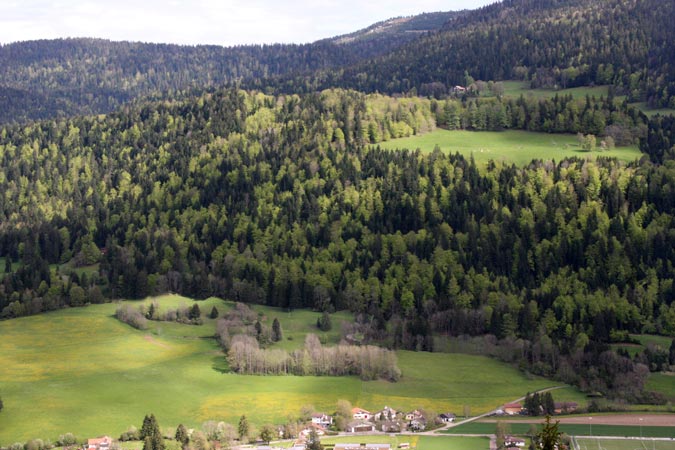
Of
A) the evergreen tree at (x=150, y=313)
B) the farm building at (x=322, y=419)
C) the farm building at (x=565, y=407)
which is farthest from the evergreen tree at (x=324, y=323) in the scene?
the farm building at (x=565, y=407)

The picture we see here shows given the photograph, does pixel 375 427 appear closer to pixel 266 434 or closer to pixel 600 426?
pixel 266 434

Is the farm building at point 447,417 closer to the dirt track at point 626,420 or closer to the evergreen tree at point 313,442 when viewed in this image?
the dirt track at point 626,420

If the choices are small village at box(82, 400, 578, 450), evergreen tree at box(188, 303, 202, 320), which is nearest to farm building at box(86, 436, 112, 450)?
small village at box(82, 400, 578, 450)

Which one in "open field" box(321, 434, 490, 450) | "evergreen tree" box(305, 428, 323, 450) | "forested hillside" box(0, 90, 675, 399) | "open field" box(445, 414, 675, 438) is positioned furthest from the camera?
"forested hillside" box(0, 90, 675, 399)

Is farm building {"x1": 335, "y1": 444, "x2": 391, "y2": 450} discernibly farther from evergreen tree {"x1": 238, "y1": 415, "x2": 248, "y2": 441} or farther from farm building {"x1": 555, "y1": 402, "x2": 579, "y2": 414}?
farm building {"x1": 555, "y1": 402, "x2": 579, "y2": 414}

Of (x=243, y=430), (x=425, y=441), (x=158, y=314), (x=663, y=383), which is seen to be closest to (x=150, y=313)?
(x=158, y=314)

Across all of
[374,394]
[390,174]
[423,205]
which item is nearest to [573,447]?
[374,394]

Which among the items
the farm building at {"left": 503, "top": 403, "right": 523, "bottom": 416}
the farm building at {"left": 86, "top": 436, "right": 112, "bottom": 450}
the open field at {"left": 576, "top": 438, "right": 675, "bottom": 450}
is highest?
the farm building at {"left": 86, "top": 436, "right": 112, "bottom": 450}
